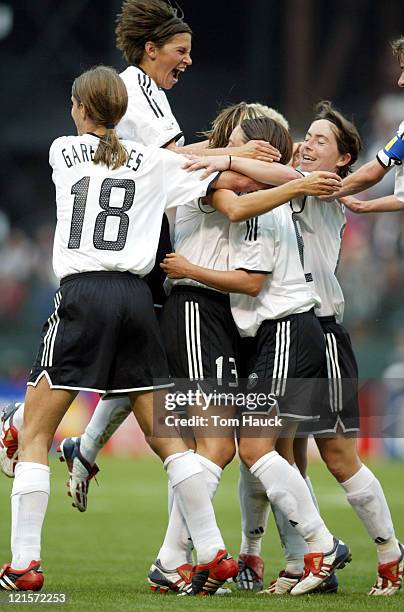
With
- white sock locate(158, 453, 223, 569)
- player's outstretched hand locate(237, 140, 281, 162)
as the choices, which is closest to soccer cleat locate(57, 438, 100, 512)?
white sock locate(158, 453, 223, 569)

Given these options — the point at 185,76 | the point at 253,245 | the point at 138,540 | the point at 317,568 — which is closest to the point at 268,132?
the point at 253,245

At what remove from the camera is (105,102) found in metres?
5.29

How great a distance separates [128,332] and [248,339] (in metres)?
0.70

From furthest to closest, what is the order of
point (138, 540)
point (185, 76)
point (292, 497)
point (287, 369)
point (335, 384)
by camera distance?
point (185, 76), point (138, 540), point (335, 384), point (287, 369), point (292, 497)

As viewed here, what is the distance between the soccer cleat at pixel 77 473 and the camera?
607 cm

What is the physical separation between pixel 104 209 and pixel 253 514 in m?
1.67

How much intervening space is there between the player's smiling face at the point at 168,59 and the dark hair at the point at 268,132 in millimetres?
539

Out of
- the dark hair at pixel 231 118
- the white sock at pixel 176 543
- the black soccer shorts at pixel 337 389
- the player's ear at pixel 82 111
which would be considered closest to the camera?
the player's ear at pixel 82 111

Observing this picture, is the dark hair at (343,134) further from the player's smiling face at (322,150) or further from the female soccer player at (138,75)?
the female soccer player at (138,75)

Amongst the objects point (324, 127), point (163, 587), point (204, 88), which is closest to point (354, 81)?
point (204, 88)

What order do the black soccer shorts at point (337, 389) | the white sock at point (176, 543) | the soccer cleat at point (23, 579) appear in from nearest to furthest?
1. the soccer cleat at point (23, 579)
2. the white sock at point (176, 543)
3. the black soccer shorts at point (337, 389)

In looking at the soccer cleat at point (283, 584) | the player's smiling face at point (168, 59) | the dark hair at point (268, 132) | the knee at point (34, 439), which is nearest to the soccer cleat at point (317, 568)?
the soccer cleat at point (283, 584)

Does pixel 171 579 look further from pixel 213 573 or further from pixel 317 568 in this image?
pixel 317 568

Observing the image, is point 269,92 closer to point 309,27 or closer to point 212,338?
point 309,27
